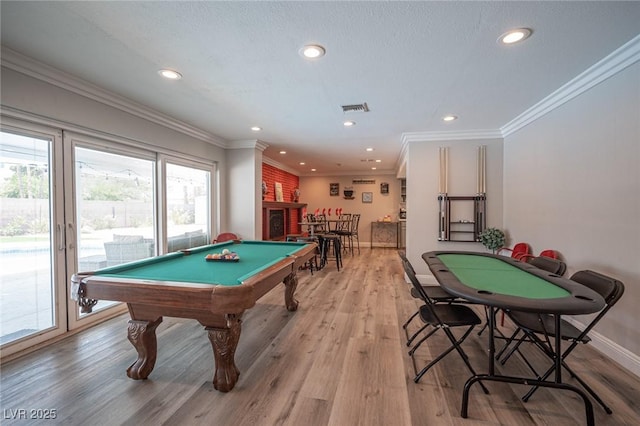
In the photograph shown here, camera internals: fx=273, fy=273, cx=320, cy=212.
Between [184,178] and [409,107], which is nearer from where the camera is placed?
[409,107]

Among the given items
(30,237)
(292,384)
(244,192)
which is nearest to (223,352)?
(292,384)

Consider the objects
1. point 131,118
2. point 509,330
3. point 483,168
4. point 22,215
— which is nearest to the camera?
point 22,215

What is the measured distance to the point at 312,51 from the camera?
2100 mm

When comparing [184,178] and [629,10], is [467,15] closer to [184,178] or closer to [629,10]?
[629,10]

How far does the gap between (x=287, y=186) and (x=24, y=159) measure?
6.00 m

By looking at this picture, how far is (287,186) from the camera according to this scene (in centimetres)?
817

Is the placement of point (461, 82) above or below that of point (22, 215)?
above

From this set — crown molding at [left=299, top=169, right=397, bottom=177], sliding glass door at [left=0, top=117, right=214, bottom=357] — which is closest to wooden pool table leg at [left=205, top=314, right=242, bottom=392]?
sliding glass door at [left=0, top=117, right=214, bottom=357]

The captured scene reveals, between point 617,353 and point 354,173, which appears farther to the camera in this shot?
point 354,173

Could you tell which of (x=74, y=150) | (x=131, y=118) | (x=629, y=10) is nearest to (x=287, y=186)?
(x=131, y=118)

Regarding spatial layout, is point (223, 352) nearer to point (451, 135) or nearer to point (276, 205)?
point (451, 135)

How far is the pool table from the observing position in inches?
63.4

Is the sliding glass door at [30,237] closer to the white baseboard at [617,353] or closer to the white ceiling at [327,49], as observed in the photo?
the white ceiling at [327,49]

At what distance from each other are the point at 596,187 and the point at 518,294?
65.5 inches
